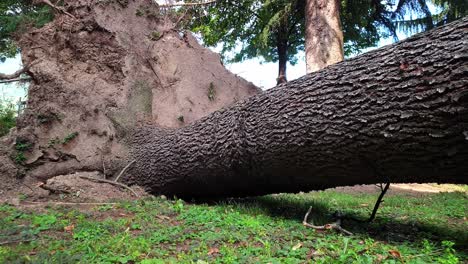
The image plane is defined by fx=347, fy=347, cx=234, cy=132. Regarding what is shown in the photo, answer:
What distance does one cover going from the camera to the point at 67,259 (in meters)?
2.22

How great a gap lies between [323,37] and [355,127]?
4762mm

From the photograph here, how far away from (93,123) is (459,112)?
5.00 metres

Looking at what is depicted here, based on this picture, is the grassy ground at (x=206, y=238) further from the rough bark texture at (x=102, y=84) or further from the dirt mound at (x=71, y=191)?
the rough bark texture at (x=102, y=84)

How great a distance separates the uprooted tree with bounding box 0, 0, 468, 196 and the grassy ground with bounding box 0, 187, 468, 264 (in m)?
0.52

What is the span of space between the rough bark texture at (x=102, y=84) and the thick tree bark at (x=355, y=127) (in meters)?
2.01

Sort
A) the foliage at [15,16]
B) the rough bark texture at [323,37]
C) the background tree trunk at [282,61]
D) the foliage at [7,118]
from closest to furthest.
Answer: the rough bark texture at [323,37] < the foliage at [15,16] < the foliage at [7,118] < the background tree trunk at [282,61]

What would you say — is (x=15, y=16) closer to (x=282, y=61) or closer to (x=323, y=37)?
(x=323, y=37)

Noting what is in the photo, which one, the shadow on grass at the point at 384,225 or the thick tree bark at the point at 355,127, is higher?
the thick tree bark at the point at 355,127

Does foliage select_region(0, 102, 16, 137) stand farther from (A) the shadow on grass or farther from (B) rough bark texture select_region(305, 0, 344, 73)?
(A) the shadow on grass

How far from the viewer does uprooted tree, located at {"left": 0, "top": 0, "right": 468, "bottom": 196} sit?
2.36 m

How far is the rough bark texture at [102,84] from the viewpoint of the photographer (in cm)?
531

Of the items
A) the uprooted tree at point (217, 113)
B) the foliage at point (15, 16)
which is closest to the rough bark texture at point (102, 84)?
the uprooted tree at point (217, 113)

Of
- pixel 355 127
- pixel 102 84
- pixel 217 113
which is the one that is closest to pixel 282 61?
pixel 102 84

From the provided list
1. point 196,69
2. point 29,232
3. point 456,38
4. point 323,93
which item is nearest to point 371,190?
point 196,69
